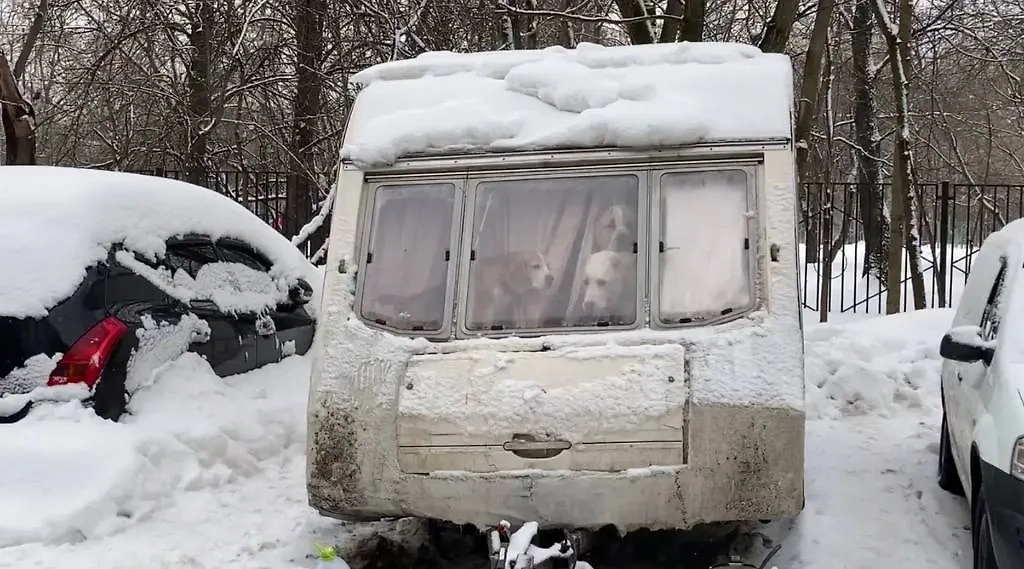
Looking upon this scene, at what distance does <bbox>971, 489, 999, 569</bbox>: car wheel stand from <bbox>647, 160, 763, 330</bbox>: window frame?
1262mm

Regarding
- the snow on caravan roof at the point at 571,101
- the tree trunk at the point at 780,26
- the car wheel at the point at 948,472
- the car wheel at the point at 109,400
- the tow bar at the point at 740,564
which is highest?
the tree trunk at the point at 780,26

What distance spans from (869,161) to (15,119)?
1475 centimetres

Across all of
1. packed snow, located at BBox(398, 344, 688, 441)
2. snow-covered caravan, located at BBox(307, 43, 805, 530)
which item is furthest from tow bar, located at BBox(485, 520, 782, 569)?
packed snow, located at BBox(398, 344, 688, 441)

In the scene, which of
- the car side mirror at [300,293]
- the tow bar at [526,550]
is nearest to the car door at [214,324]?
the car side mirror at [300,293]

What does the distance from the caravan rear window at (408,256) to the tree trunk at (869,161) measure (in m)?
13.7

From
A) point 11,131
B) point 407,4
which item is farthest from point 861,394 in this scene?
point 11,131

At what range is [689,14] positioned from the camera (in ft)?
33.1

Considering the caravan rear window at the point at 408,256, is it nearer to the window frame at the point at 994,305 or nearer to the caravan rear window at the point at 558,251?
the caravan rear window at the point at 558,251

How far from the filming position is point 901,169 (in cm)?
1121

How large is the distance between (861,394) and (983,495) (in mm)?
3507

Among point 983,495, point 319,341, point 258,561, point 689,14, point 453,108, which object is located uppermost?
point 689,14

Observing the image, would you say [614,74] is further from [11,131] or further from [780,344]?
[11,131]

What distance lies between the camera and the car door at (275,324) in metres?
6.86

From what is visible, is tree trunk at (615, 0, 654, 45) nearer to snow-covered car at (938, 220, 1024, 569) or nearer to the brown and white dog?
snow-covered car at (938, 220, 1024, 569)
